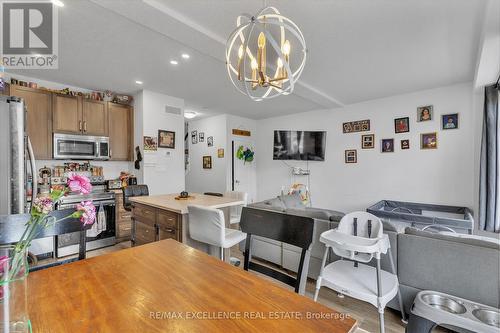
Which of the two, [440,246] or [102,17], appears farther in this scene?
[102,17]

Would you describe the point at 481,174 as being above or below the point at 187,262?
above

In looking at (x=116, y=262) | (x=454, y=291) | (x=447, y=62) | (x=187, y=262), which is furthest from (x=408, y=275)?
(x=447, y=62)

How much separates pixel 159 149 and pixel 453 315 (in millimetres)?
4220

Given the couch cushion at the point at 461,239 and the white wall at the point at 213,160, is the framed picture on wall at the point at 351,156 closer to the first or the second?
the white wall at the point at 213,160

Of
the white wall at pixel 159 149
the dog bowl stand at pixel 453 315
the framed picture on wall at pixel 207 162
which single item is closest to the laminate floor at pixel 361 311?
the dog bowl stand at pixel 453 315

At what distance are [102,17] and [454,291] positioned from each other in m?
3.66

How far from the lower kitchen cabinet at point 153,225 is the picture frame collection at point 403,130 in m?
3.89

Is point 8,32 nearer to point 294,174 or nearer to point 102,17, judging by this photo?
point 102,17

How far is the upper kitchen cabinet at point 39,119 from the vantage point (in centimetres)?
317

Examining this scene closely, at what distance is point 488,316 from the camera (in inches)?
57.9

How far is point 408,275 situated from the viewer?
1.96m

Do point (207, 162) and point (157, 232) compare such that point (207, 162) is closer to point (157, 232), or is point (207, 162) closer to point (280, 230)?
point (157, 232)

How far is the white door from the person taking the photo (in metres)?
6.02

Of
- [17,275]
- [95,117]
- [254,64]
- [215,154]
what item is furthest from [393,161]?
[95,117]
